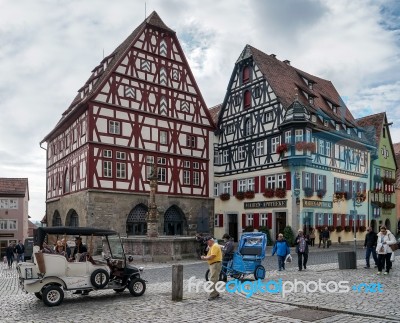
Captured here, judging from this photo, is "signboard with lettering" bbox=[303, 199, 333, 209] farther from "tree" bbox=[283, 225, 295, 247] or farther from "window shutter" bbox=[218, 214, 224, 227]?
"window shutter" bbox=[218, 214, 224, 227]

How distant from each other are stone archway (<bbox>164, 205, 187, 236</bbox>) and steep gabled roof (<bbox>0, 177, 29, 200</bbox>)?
859 inches

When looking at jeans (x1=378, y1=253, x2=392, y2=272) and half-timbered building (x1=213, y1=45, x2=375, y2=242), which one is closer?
jeans (x1=378, y1=253, x2=392, y2=272)

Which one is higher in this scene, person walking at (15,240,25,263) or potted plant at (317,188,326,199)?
potted plant at (317,188,326,199)

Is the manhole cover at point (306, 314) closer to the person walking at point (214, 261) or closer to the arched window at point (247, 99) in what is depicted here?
the person walking at point (214, 261)

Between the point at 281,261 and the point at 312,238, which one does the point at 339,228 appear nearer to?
the point at 312,238

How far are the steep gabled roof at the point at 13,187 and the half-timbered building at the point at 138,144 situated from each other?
41.4 ft

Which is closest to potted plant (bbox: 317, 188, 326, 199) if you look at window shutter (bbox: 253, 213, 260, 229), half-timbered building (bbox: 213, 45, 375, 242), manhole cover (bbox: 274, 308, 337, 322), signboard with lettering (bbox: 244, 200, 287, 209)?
half-timbered building (bbox: 213, 45, 375, 242)

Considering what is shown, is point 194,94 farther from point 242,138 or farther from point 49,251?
point 49,251

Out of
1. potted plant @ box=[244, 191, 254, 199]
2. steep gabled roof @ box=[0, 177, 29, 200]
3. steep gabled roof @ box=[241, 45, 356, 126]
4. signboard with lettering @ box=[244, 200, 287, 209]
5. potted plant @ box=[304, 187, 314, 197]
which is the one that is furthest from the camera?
steep gabled roof @ box=[0, 177, 29, 200]

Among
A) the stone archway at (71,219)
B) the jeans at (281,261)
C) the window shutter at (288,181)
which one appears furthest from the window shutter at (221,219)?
the jeans at (281,261)

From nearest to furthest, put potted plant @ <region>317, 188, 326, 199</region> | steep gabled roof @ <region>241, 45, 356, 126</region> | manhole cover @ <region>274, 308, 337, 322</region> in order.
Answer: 1. manhole cover @ <region>274, 308, 337, 322</region>
2. potted plant @ <region>317, 188, 326, 199</region>
3. steep gabled roof @ <region>241, 45, 356, 126</region>

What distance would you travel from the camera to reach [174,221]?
3775cm

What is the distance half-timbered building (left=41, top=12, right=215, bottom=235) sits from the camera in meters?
33.5

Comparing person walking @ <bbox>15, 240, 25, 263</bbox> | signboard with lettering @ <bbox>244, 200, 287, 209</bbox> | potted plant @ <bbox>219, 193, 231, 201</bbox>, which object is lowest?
person walking @ <bbox>15, 240, 25, 263</bbox>
